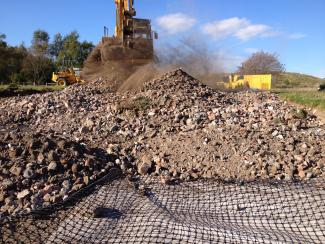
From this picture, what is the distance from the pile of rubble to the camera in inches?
197

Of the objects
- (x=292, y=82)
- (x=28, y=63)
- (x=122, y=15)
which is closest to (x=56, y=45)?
(x=28, y=63)

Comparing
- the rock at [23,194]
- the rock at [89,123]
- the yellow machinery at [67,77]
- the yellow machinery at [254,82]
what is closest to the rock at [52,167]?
the rock at [23,194]

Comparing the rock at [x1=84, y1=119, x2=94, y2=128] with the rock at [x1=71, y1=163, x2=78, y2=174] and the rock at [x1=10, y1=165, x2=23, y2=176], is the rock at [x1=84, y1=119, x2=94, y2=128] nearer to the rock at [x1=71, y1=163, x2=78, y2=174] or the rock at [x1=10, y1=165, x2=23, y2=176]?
the rock at [x1=71, y1=163, x2=78, y2=174]

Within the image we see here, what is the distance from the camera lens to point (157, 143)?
22.2 feet

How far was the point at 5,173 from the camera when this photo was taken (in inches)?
191

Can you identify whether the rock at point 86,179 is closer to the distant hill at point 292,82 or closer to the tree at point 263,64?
the distant hill at point 292,82

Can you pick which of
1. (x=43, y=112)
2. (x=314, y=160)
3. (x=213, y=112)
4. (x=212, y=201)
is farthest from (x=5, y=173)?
(x=43, y=112)

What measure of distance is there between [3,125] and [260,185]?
254 inches

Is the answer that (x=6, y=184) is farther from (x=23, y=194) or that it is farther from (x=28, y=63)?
(x=28, y=63)

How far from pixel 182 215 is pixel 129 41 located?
29.1ft

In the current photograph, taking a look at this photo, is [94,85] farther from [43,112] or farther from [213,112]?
[213,112]

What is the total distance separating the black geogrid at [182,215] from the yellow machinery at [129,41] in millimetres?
7612

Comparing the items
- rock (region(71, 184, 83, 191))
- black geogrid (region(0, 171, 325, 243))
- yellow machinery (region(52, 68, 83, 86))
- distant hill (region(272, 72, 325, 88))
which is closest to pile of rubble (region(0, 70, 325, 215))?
rock (region(71, 184, 83, 191))

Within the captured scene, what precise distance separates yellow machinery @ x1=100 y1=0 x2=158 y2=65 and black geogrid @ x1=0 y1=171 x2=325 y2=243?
7.61m
